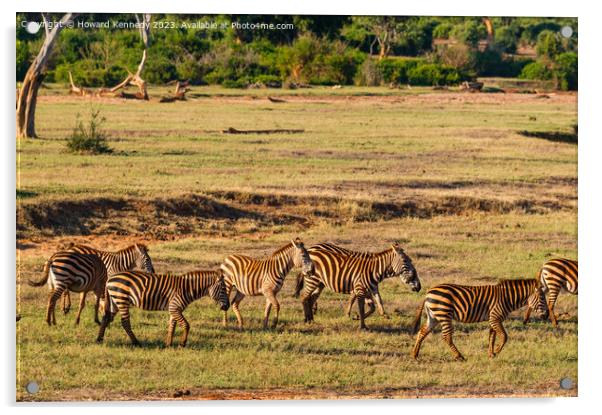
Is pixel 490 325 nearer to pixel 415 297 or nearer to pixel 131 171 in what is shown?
pixel 415 297

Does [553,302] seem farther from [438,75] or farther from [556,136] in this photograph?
[438,75]

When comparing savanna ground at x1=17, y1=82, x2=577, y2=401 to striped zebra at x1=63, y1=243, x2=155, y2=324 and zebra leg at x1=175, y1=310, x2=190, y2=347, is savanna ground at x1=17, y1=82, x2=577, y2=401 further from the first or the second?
striped zebra at x1=63, y1=243, x2=155, y2=324

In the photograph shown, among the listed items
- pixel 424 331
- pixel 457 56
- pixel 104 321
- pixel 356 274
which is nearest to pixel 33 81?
pixel 104 321

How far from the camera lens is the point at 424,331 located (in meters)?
14.9

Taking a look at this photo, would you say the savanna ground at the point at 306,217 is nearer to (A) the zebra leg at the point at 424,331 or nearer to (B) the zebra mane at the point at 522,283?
(A) the zebra leg at the point at 424,331

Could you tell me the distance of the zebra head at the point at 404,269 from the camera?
1506 cm

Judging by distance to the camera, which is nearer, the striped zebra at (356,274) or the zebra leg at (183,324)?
the zebra leg at (183,324)

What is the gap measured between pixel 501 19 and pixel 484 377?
3713 mm

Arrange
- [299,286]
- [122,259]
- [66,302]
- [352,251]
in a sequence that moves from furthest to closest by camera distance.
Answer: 1. [352,251]
2. [299,286]
3. [66,302]
4. [122,259]

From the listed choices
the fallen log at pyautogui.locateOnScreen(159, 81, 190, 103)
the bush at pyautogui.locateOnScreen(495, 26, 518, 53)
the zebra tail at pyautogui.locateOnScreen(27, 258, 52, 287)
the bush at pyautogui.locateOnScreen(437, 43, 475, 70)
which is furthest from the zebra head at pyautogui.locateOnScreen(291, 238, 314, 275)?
the bush at pyautogui.locateOnScreen(495, 26, 518, 53)

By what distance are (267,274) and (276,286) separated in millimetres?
147

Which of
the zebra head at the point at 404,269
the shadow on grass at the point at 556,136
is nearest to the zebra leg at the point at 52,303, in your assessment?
the zebra head at the point at 404,269

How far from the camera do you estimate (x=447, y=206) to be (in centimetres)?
1639
